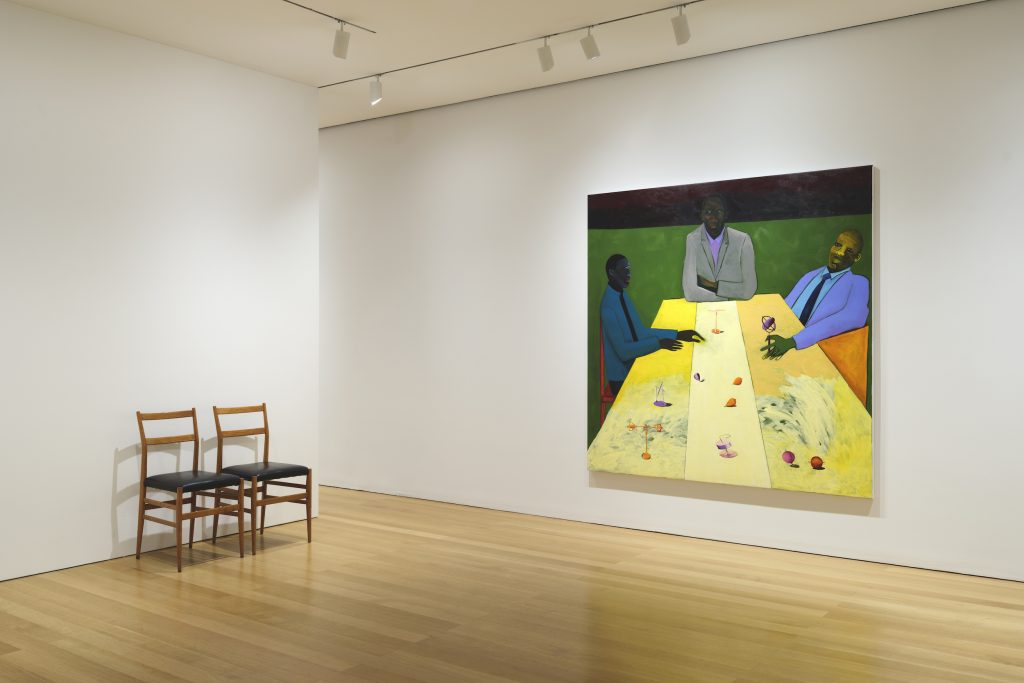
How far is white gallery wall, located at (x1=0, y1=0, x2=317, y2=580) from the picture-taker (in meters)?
4.90

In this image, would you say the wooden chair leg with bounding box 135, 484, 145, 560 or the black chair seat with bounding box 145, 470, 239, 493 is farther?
the wooden chair leg with bounding box 135, 484, 145, 560

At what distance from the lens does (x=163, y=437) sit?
549cm

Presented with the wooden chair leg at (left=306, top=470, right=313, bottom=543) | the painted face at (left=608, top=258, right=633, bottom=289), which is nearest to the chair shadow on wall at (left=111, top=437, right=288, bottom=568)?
the wooden chair leg at (left=306, top=470, right=313, bottom=543)

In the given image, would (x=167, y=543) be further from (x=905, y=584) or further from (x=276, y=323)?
(x=905, y=584)

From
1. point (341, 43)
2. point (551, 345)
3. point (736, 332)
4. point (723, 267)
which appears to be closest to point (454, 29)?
Answer: point (341, 43)

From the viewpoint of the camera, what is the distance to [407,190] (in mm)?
7410

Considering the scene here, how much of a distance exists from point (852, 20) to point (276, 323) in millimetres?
4245

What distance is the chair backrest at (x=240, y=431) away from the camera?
5730mm

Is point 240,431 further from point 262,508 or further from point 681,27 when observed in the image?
point 681,27

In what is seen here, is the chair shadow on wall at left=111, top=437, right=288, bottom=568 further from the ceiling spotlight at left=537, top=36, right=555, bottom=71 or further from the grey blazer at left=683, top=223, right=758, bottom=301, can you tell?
the ceiling spotlight at left=537, top=36, right=555, bottom=71

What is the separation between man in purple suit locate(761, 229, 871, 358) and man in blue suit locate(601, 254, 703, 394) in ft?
3.12

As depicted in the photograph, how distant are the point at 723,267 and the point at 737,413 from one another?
950mm

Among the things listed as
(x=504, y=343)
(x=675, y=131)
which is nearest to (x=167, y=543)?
(x=504, y=343)

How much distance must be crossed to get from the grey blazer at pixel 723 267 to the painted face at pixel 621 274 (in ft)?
1.40
